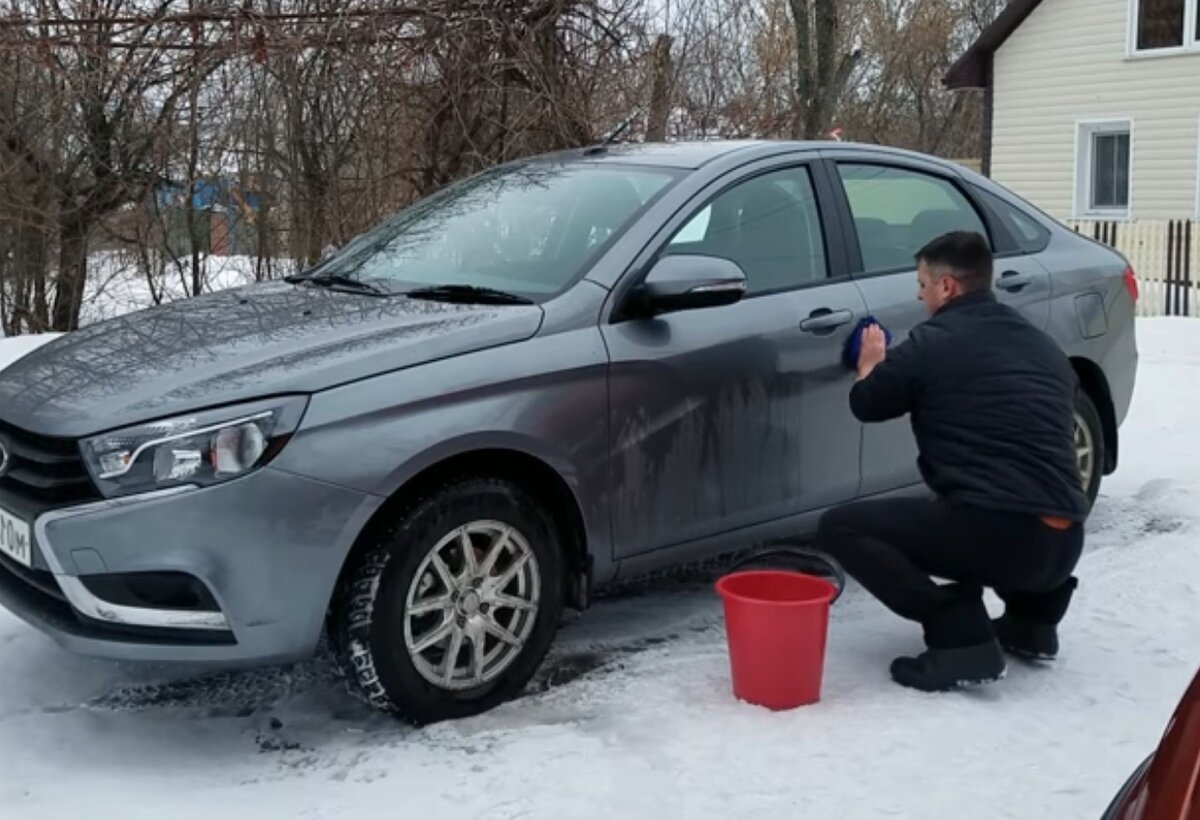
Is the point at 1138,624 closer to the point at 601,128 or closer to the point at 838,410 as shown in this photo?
the point at 838,410

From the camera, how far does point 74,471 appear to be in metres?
3.57

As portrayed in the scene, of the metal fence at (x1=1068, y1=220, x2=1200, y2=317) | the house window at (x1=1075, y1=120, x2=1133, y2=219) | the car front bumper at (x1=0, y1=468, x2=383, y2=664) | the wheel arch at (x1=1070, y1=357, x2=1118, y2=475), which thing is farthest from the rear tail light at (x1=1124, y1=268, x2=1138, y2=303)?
the house window at (x1=1075, y1=120, x2=1133, y2=219)

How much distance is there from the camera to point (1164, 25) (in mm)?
21656

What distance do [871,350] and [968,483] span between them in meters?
0.66

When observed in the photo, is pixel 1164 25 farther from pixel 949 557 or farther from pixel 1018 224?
pixel 949 557

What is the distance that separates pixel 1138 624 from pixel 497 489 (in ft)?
7.96

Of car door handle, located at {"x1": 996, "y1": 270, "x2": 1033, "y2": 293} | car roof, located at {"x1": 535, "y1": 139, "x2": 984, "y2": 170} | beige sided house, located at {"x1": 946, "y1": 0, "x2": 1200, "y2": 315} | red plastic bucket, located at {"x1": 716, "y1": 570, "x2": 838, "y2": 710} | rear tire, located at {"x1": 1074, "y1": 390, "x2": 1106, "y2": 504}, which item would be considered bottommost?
red plastic bucket, located at {"x1": 716, "y1": 570, "x2": 838, "y2": 710}

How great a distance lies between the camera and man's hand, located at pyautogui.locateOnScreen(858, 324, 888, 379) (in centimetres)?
457

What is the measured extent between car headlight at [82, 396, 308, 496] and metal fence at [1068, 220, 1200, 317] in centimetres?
1469

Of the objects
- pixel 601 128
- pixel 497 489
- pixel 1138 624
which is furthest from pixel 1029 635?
pixel 601 128

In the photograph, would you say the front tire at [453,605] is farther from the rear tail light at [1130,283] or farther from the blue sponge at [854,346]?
the rear tail light at [1130,283]

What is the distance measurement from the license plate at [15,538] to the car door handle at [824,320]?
254cm

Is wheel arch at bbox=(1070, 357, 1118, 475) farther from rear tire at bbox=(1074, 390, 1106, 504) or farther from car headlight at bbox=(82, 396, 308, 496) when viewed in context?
car headlight at bbox=(82, 396, 308, 496)

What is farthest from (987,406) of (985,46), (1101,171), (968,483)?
(985,46)
